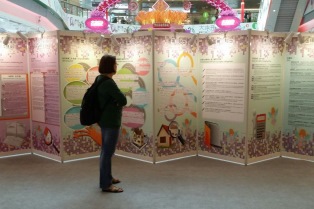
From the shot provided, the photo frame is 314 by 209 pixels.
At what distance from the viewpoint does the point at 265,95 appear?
5.85 m

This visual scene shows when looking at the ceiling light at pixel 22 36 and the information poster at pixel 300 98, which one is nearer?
the information poster at pixel 300 98

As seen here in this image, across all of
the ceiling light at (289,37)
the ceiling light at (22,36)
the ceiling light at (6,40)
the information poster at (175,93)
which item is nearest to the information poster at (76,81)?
the ceiling light at (22,36)

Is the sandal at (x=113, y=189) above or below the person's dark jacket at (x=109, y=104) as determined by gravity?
below

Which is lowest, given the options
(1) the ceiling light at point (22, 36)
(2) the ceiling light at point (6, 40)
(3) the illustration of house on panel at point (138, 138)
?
(3) the illustration of house on panel at point (138, 138)

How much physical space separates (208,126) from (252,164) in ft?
2.98

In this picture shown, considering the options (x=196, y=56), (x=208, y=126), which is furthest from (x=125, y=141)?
(x=196, y=56)

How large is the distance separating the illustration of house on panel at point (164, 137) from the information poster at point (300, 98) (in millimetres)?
1917

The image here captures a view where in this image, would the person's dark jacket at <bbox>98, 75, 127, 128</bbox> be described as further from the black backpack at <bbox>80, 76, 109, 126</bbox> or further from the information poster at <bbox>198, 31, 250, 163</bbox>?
the information poster at <bbox>198, 31, 250, 163</bbox>

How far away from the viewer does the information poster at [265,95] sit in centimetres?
565

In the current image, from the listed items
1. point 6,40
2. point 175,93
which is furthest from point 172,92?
point 6,40

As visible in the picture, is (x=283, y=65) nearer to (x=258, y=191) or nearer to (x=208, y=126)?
(x=208, y=126)

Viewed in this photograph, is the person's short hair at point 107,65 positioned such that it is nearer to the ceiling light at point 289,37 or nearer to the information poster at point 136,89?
the information poster at point 136,89

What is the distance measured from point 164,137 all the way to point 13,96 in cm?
259

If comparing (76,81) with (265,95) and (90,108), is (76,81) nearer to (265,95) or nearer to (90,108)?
(90,108)
